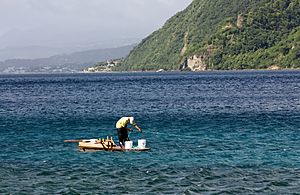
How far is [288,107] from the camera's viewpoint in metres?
82.8

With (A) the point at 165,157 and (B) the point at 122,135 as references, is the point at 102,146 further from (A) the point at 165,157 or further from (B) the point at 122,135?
(A) the point at 165,157

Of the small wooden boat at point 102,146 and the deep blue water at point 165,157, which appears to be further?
the small wooden boat at point 102,146

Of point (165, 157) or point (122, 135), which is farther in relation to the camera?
point (122, 135)

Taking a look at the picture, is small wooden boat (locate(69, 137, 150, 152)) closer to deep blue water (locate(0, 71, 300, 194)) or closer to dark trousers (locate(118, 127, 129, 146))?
deep blue water (locate(0, 71, 300, 194))

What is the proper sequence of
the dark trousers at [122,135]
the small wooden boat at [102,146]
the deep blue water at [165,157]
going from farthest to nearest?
the dark trousers at [122,135]
the small wooden boat at [102,146]
the deep blue water at [165,157]

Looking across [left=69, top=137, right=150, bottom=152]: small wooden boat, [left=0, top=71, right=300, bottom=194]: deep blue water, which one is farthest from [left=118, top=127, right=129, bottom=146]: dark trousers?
[left=0, top=71, right=300, bottom=194]: deep blue water

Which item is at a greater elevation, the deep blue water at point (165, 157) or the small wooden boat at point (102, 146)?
the small wooden boat at point (102, 146)

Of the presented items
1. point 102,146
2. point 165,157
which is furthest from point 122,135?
point 165,157

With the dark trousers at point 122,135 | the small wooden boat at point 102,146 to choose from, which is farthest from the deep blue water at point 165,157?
the dark trousers at point 122,135

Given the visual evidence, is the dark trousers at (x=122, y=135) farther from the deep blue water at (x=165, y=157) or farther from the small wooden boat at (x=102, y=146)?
the deep blue water at (x=165, y=157)

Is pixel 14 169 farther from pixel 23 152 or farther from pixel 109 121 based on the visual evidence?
pixel 109 121

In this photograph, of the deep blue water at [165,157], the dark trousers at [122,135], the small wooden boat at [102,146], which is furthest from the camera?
the dark trousers at [122,135]

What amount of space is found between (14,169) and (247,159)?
53.7ft

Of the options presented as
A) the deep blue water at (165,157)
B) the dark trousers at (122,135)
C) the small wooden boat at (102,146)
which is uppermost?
the dark trousers at (122,135)
